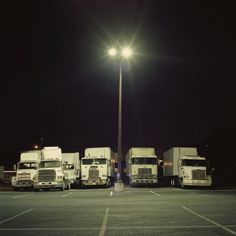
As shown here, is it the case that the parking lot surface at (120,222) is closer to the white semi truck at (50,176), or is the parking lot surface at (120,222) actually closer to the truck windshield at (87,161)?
the white semi truck at (50,176)

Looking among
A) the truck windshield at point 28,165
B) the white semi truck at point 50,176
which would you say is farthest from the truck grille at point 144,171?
the truck windshield at point 28,165

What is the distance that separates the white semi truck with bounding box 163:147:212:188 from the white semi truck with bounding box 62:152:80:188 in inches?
366

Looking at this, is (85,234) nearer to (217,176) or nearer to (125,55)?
(125,55)

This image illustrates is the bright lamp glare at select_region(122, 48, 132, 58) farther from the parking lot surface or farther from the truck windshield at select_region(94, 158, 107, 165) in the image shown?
the parking lot surface

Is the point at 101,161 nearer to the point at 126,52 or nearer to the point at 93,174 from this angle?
the point at 93,174

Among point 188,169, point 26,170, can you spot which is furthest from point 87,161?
point 188,169

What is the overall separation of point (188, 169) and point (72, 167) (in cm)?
1122

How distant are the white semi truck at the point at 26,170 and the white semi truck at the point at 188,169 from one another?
12579 mm

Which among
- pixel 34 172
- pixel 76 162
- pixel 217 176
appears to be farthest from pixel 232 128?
pixel 34 172

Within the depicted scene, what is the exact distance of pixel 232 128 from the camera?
104 meters

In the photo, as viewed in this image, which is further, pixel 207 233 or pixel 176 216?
pixel 176 216

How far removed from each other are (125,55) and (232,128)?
2852 inches

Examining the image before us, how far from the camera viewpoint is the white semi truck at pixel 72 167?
46.3m

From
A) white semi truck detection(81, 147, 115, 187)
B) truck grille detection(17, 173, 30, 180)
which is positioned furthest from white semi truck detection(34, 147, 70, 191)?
white semi truck detection(81, 147, 115, 187)
